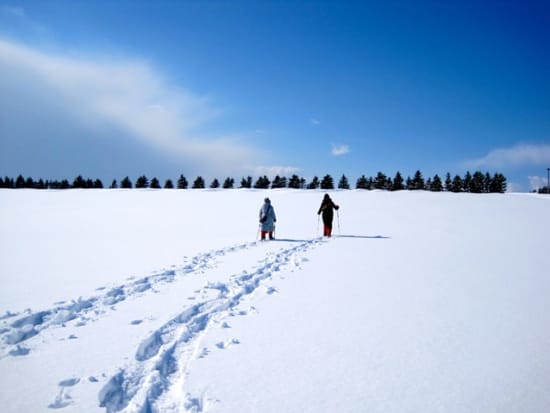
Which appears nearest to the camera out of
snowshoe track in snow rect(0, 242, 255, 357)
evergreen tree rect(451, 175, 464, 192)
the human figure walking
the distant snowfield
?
the distant snowfield

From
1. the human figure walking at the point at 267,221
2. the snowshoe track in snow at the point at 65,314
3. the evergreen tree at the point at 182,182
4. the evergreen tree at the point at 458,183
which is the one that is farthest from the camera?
the evergreen tree at the point at 182,182

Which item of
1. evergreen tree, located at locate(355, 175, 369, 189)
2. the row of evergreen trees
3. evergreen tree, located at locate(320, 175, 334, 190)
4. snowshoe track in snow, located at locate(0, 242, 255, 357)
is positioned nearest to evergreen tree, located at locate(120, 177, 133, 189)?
the row of evergreen trees

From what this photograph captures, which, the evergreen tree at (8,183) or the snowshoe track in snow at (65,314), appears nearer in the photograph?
the snowshoe track in snow at (65,314)

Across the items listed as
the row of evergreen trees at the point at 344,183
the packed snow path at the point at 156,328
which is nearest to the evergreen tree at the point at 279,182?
the row of evergreen trees at the point at 344,183

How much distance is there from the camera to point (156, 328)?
4297mm

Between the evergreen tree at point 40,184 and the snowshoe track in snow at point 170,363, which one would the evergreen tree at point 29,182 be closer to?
the evergreen tree at point 40,184

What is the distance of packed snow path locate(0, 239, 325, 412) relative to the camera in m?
2.92

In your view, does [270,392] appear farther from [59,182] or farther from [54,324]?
[59,182]

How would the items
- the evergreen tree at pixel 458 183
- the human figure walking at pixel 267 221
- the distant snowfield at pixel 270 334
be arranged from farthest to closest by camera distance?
the evergreen tree at pixel 458 183 → the human figure walking at pixel 267 221 → the distant snowfield at pixel 270 334

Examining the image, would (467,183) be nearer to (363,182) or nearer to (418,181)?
(418,181)

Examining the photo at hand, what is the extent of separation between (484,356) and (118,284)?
6344mm

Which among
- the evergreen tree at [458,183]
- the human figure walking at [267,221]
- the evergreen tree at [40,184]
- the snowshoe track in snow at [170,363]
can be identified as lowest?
the snowshoe track in snow at [170,363]

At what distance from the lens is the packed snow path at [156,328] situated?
292 centimetres

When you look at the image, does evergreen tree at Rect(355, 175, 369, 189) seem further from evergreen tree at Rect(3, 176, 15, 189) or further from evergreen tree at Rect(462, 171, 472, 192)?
evergreen tree at Rect(3, 176, 15, 189)
